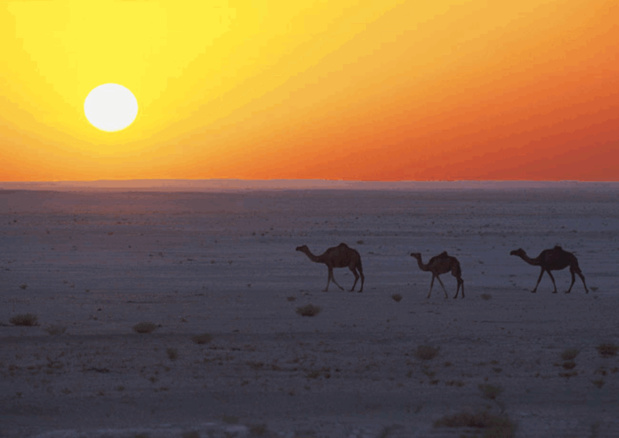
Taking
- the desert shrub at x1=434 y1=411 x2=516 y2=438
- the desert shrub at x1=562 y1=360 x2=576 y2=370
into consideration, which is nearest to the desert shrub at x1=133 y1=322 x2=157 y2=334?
the desert shrub at x1=562 y1=360 x2=576 y2=370

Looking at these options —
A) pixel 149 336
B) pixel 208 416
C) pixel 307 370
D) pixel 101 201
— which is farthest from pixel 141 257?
pixel 101 201

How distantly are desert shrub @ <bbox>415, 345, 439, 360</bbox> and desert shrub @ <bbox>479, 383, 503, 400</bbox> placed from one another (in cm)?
229

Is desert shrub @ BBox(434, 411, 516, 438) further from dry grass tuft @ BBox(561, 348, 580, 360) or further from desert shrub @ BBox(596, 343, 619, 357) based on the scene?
desert shrub @ BBox(596, 343, 619, 357)

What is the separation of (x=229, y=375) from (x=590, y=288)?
47.1 ft

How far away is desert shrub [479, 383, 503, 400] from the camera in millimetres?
11656

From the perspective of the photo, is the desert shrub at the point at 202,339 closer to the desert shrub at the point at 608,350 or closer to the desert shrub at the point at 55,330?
the desert shrub at the point at 55,330

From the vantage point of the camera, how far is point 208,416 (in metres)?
10.7

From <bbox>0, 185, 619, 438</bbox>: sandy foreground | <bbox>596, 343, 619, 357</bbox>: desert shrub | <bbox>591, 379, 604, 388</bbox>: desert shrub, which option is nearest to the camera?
<bbox>0, 185, 619, 438</bbox>: sandy foreground

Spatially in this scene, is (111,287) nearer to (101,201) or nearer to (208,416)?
(208,416)

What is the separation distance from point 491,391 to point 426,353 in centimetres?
267

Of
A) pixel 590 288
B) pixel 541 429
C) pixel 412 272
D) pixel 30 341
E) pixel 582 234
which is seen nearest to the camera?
pixel 541 429

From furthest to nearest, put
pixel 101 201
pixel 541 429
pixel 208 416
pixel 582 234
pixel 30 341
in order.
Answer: pixel 101 201
pixel 582 234
pixel 30 341
pixel 208 416
pixel 541 429

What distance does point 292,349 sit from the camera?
15.3 m

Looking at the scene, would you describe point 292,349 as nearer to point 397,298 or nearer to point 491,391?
point 491,391
